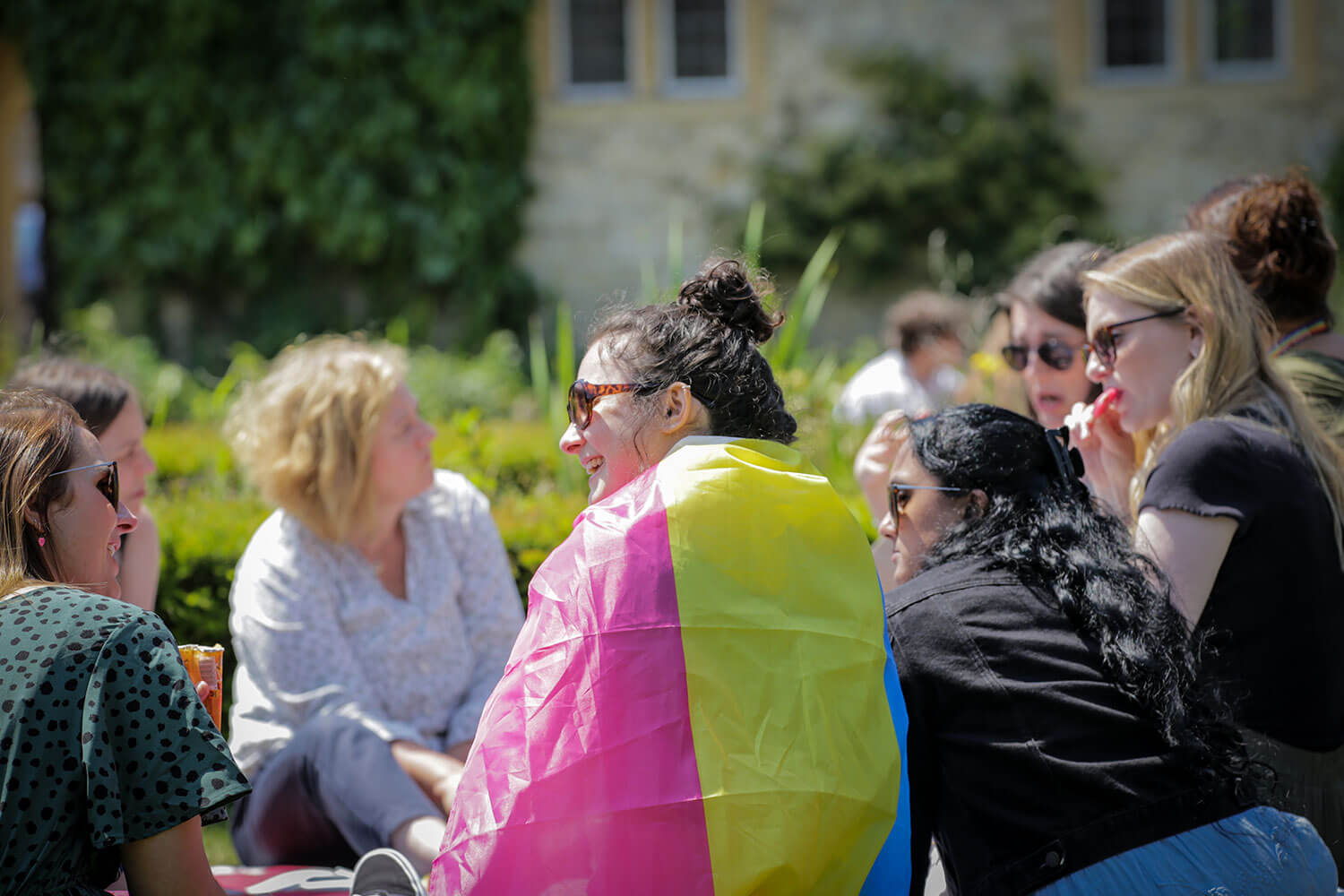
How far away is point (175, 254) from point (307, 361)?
33.9 ft

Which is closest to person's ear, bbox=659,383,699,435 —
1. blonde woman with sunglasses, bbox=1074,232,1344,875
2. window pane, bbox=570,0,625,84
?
blonde woman with sunglasses, bbox=1074,232,1344,875

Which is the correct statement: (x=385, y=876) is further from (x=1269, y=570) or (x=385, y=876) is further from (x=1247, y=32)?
(x=1247, y=32)

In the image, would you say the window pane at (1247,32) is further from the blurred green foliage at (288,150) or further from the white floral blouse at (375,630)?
the white floral blouse at (375,630)

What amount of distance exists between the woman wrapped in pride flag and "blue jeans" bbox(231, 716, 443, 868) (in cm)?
102

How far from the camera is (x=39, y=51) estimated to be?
1255cm

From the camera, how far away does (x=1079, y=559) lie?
210 cm

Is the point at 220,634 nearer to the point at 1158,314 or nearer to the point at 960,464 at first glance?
the point at 960,464

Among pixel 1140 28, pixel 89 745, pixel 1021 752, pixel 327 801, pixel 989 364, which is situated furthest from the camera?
pixel 1140 28

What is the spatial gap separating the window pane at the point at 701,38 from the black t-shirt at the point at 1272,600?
11.3 m

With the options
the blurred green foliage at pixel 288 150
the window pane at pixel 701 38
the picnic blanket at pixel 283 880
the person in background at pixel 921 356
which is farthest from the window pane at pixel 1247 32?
the picnic blanket at pixel 283 880

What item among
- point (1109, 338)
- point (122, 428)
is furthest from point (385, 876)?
point (1109, 338)

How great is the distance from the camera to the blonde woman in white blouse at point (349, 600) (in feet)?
9.84

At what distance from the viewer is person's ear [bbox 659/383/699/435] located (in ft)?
7.07

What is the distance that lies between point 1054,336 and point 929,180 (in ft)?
30.6
